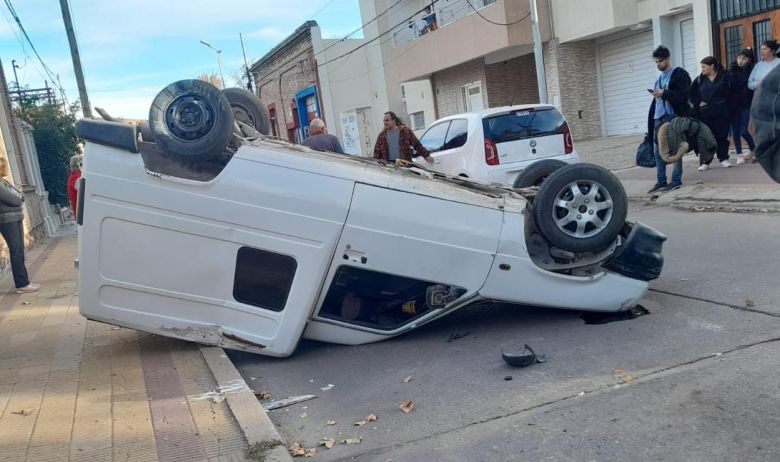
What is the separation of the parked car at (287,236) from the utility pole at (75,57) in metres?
12.8

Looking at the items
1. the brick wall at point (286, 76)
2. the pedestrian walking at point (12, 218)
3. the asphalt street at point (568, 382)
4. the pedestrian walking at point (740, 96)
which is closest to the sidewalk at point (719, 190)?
the pedestrian walking at point (740, 96)

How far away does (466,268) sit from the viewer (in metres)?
4.75

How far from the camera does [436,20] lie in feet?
87.3

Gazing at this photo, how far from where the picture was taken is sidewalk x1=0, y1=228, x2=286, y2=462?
3.57 meters

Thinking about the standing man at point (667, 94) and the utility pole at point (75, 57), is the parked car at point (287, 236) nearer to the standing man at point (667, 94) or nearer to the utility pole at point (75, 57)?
the standing man at point (667, 94)

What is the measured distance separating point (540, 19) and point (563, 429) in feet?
61.2

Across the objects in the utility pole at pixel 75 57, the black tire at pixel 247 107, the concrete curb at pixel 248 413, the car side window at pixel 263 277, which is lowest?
the concrete curb at pixel 248 413

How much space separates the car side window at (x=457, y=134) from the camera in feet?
A: 33.0

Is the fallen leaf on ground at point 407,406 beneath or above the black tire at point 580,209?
beneath

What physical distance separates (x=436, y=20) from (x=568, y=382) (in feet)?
80.8

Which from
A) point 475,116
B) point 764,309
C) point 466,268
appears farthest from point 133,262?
point 475,116

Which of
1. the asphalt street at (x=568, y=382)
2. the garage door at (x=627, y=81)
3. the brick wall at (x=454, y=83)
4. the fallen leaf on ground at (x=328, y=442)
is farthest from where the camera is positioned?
the brick wall at (x=454, y=83)

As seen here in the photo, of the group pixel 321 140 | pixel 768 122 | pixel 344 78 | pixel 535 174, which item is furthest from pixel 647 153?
pixel 344 78

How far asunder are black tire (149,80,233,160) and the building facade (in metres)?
30.8
